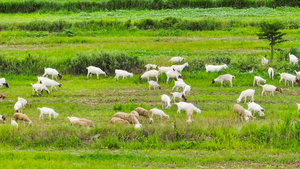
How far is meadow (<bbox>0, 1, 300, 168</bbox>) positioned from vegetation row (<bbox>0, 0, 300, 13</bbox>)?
491 inches

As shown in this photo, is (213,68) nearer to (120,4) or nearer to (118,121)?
(118,121)

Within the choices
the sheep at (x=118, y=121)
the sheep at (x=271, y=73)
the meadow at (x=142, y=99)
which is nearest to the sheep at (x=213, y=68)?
the meadow at (x=142, y=99)

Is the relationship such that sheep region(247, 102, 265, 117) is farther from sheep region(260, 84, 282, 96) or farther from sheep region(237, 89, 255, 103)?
sheep region(260, 84, 282, 96)

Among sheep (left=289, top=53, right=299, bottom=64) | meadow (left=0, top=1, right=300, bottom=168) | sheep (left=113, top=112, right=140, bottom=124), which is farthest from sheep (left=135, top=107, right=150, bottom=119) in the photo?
sheep (left=289, top=53, right=299, bottom=64)

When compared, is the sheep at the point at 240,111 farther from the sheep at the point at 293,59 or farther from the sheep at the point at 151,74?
the sheep at the point at 293,59

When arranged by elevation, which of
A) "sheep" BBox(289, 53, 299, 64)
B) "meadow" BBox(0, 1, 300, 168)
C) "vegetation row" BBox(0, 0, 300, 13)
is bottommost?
"meadow" BBox(0, 1, 300, 168)

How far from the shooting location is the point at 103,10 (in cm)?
5628

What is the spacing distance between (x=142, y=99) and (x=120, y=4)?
37.9 m

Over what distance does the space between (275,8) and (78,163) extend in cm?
4540

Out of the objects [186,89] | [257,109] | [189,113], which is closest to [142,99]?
[186,89]

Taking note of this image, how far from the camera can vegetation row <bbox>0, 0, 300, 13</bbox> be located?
184 ft

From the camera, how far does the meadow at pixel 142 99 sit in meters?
13.7

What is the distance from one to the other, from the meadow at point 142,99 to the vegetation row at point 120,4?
12480 mm

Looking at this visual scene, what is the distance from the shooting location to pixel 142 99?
21406 mm
